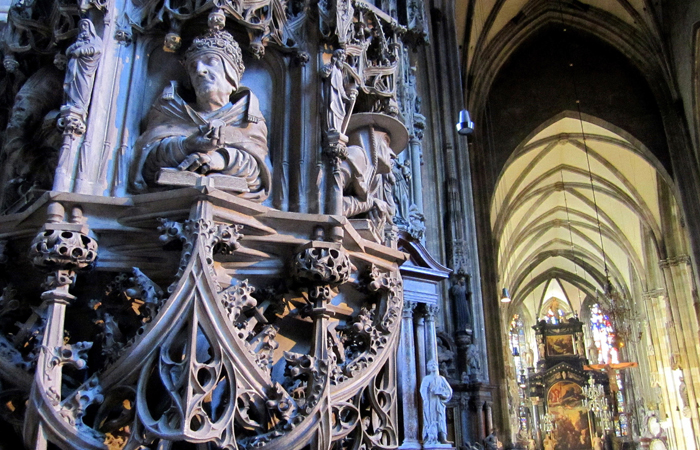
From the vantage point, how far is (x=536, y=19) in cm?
1986

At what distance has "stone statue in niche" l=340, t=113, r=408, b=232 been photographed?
3.91 m

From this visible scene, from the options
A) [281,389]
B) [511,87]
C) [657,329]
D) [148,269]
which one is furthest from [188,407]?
[657,329]

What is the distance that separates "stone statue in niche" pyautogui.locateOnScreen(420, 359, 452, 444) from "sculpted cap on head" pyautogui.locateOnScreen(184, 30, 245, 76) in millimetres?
2617

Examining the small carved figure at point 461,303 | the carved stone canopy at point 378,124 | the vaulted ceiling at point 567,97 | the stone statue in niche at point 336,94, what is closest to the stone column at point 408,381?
the carved stone canopy at point 378,124

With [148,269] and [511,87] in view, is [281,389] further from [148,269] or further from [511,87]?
[511,87]

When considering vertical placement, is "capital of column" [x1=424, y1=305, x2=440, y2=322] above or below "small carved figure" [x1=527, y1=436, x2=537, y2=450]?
above

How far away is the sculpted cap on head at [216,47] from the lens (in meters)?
3.62

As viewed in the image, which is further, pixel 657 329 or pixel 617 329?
pixel 617 329

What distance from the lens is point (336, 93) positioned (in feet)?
12.7

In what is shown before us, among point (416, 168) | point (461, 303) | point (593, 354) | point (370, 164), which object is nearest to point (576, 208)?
point (593, 354)

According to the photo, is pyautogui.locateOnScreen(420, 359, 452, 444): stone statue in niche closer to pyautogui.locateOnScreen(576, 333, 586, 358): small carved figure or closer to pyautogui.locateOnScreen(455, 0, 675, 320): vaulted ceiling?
pyautogui.locateOnScreen(455, 0, 675, 320): vaulted ceiling

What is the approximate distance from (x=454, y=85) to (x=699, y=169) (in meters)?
7.96

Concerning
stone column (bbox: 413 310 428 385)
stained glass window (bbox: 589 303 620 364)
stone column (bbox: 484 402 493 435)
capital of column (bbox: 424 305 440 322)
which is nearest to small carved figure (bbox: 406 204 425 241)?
capital of column (bbox: 424 305 440 322)

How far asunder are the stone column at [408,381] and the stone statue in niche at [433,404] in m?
0.08
